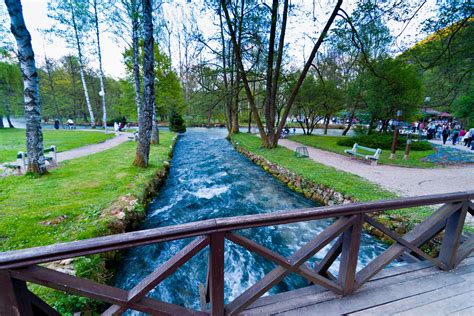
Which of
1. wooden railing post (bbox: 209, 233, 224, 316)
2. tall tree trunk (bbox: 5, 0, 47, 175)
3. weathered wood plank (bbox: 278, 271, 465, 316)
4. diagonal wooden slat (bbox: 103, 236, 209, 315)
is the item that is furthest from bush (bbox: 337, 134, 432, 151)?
tall tree trunk (bbox: 5, 0, 47, 175)

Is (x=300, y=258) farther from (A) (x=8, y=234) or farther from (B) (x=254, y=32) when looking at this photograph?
(B) (x=254, y=32)

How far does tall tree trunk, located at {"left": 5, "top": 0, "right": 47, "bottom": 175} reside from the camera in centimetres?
504

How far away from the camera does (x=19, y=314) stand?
1.20 meters

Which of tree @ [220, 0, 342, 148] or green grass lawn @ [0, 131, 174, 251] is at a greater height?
tree @ [220, 0, 342, 148]

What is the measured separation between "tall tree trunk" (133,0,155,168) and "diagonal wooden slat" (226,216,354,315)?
7210mm

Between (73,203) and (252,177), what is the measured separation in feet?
20.4

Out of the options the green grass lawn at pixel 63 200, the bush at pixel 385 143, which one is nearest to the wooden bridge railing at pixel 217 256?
the green grass lawn at pixel 63 200

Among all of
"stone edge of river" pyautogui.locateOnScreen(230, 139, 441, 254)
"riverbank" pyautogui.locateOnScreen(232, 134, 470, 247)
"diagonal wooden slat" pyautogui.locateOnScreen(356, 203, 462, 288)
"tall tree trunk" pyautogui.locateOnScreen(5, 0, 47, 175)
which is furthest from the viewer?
"tall tree trunk" pyautogui.locateOnScreen(5, 0, 47, 175)

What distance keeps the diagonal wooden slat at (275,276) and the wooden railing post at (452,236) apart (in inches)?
60.3

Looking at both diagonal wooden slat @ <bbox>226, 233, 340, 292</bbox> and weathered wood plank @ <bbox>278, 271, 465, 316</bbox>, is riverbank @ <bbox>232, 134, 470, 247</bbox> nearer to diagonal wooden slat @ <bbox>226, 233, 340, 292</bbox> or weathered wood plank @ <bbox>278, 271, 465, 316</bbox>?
weathered wood plank @ <bbox>278, 271, 465, 316</bbox>

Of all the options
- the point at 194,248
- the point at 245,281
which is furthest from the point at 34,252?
the point at 245,281

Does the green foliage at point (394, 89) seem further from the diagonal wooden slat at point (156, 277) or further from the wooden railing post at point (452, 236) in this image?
the diagonal wooden slat at point (156, 277)

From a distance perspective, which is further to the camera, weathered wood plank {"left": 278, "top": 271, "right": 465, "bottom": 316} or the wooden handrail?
weathered wood plank {"left": 278, "top": 271, "right": 465, "bottom": 316}

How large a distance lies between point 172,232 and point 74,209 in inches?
168
